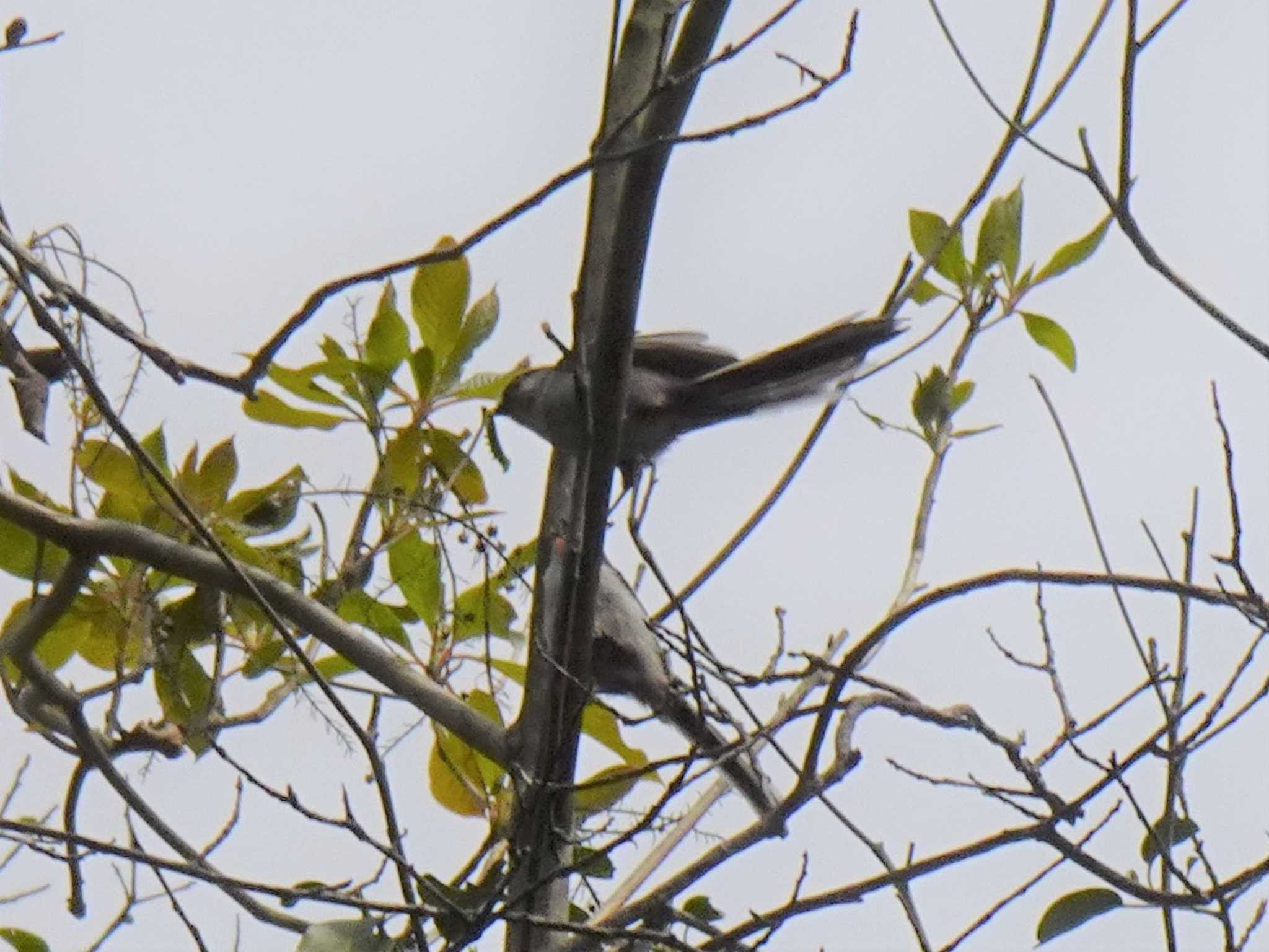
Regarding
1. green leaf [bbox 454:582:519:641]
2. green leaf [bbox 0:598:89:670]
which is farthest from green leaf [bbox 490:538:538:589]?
green leaf [bbox 0:598:89:670]

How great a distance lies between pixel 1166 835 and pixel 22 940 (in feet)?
6.71

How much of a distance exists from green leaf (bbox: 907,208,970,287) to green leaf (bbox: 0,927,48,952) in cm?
225

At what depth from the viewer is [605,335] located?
2.47 metres

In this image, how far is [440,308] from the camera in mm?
3588

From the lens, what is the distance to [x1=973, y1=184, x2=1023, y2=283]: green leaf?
12.1 ft

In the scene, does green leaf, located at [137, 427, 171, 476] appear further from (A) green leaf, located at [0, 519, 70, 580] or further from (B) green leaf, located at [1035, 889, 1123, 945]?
(B) green leaf, located at [1035, 889, 1123, 945]

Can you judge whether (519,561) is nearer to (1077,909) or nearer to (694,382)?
(694,382)

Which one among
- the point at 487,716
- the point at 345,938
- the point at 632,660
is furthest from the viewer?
the point at 632,660

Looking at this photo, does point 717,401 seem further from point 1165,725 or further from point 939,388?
point 1165,725

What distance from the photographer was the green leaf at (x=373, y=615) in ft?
11.3

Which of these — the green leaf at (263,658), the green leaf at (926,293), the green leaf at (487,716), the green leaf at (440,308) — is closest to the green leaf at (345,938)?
the green leaf at (487,716)

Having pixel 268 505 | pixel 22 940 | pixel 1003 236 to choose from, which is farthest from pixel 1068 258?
pixel 22 940

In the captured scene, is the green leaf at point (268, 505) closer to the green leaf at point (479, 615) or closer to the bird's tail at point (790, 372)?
the green leaf at point (479, 615)

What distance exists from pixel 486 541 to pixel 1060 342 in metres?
1.36
